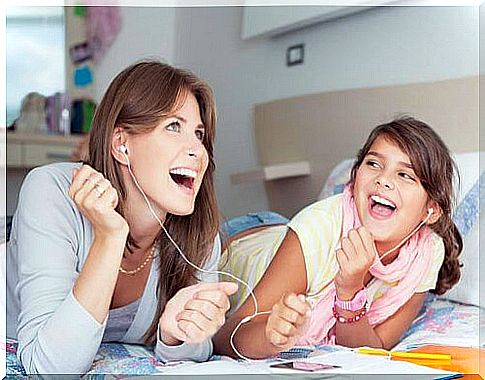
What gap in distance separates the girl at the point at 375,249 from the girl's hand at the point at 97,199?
289 mm

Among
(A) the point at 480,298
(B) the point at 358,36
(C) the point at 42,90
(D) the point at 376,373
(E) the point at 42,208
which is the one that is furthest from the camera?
(C) the point at 42,90

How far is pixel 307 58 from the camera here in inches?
89.8

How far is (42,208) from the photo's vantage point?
1052 millimetres

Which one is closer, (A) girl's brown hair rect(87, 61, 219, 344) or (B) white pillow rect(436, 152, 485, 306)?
(A) girl's brown hair rect(87, 61, 219, 344)

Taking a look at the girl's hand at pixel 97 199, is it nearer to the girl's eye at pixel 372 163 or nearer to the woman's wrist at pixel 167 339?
the woman's wrist at pixel 167 339

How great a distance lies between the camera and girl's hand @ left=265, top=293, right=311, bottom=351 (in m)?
1.00

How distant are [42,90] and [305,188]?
4.33 ft

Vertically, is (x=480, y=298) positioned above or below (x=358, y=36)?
below

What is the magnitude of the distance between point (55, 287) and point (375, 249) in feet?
1.42

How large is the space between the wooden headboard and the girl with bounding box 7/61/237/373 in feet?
2.42

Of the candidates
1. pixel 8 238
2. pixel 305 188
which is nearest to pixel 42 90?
pixel 305 188

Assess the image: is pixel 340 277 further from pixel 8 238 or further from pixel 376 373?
pixel 8 238

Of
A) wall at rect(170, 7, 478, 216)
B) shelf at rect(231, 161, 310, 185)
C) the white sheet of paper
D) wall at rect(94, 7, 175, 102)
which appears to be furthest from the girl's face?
wall at rect(94, 7, 175, 102)

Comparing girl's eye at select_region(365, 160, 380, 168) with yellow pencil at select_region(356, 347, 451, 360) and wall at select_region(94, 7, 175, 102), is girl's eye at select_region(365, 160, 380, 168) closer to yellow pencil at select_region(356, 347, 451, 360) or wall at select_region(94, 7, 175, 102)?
yellow pencil at select_region(356, 347, 451, 360)
